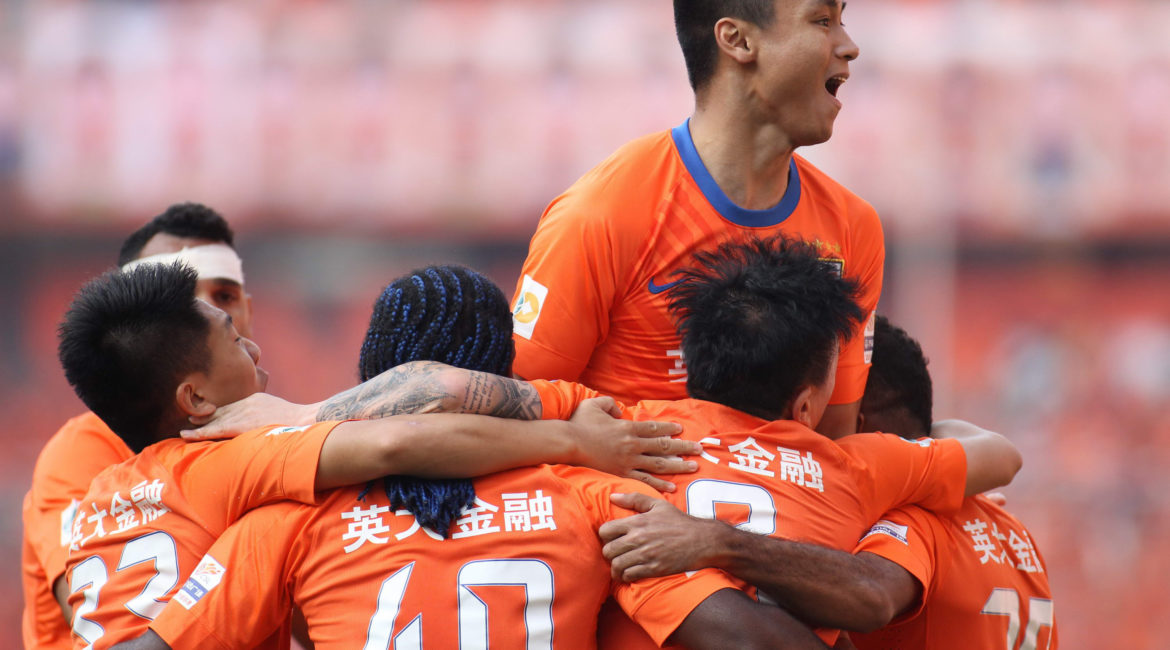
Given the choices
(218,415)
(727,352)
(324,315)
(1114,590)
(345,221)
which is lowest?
(1114,590)

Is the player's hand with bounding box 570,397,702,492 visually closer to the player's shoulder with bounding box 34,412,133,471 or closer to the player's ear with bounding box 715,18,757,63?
the player's ear with bounding box 715,18,757,63

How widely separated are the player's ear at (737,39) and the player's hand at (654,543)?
4.22ft

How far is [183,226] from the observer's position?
4.22m

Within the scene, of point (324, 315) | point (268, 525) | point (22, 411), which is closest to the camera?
point (268, 525)

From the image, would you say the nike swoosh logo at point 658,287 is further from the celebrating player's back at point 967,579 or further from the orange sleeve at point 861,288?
the celebrating player's back at point 967,579

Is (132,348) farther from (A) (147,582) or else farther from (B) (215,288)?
(B) (215,288)

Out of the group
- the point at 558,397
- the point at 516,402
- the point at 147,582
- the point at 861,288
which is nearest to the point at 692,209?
the point at 861,288

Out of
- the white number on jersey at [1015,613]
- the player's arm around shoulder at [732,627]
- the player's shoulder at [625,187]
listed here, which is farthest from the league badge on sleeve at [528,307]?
the white number on jersey at [1015,613]

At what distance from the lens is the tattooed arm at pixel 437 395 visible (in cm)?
254

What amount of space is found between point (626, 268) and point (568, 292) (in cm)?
17

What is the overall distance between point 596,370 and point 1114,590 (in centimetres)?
1047

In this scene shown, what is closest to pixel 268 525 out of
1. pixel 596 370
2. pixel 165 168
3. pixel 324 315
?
pixel 596 370

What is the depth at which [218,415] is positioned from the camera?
2.78 metres

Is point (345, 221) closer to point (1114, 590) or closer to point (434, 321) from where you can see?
point (1114, 590)
